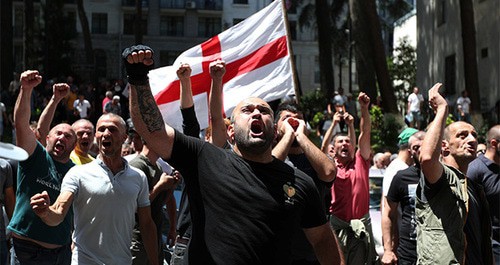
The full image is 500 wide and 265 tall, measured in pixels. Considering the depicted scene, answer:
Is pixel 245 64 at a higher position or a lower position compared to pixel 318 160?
higher

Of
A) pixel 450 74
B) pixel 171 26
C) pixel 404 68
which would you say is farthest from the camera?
pixel 171 26

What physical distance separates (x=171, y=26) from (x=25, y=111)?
218 feet

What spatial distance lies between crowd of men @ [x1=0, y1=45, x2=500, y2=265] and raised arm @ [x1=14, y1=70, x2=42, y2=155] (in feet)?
0.03

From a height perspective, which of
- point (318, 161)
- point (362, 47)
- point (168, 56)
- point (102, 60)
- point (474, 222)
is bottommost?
point (474, 222)

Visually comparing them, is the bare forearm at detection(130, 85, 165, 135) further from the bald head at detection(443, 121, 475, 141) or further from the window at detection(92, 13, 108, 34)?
the window at detection(92, 13, 108, 34)

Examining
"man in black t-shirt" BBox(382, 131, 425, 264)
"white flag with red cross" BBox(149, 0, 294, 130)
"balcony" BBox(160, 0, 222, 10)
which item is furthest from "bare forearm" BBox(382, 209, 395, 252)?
"balcony" BBox(160, 0, 222, 10)

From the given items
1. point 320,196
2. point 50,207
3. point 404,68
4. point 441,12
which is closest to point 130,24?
point 404,68

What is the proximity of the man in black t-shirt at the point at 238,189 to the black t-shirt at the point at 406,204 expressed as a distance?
8.35 feet

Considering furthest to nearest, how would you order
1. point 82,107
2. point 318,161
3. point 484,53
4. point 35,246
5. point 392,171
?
point 484,53
point 82,107
point 392,171
point 35,246
point 318,161

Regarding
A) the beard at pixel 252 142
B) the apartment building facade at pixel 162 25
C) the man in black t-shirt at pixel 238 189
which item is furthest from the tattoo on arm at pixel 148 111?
the apartment building facade at pixel 162 25

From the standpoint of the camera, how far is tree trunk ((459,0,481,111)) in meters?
26.8

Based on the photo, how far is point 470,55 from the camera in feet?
87.8

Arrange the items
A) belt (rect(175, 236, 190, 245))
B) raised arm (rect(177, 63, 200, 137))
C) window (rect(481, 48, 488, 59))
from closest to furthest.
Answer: raised arm (rect(177, 63, 200, 137))
belt (rect(175, 236, 190, 245))
window (rect(481, 48, 488, 59))

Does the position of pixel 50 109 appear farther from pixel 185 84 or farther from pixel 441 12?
pixel 441 12
